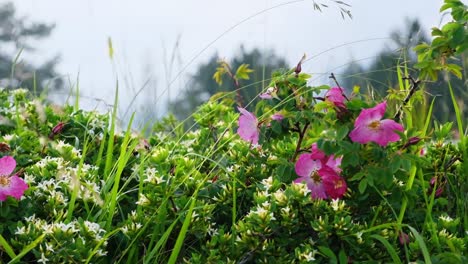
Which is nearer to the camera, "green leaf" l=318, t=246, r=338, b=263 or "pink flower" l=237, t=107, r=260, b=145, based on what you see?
"green leaf" l=318, t=246, r=338, b=263

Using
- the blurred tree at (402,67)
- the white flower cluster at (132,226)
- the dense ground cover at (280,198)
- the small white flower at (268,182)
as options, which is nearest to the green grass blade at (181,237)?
the dense ground cover at (280,198)

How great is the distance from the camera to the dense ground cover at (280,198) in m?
1.96

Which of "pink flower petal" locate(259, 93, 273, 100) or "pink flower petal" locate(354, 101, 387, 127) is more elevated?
"pink flower petal" locate(259, 93, 273, 100)

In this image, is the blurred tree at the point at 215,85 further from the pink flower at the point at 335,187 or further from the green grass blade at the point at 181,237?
the green grass blade at the point at 181,237

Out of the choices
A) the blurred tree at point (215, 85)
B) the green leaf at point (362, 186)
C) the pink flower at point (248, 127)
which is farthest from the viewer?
the blurred tree at point (215, 85)

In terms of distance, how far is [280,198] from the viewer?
2031 mm

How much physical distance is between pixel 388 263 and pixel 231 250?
447mm

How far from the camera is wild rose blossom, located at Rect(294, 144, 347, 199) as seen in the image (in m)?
2.06

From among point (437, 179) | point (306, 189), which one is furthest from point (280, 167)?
point (437, 179)

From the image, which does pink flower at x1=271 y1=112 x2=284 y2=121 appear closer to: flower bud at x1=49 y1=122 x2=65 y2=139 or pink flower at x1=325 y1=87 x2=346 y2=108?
pink flower at x1=325 y1=87 x2=346 y2=108

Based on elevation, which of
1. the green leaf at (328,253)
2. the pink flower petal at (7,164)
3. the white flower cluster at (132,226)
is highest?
the pink flower petal at (7,164)

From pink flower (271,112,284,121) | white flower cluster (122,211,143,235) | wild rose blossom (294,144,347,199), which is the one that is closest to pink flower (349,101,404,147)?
wild rose blossom (294,144,347,199)

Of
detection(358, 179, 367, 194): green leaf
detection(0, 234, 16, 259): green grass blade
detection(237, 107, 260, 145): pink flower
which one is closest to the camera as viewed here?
detection(0, 234, 16, 259): green grass blade

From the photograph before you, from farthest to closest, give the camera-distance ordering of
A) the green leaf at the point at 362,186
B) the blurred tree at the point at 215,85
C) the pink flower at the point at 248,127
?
the blurred tree at the point at 215,85, the pink flower at the point at 248,127, the green leaf at the point at 362,186
